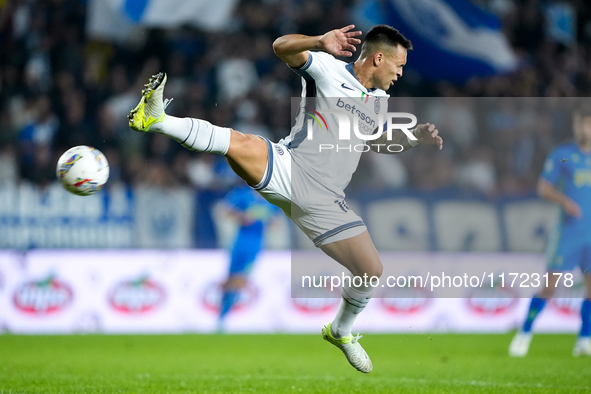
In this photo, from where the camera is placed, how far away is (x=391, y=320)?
11039 mm

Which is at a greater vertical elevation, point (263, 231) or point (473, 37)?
point (473, 37)

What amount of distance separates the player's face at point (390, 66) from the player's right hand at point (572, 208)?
4.09m

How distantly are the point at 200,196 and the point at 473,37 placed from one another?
260 inches

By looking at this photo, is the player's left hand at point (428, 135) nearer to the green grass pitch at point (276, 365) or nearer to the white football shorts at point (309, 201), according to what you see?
the white football shorts at point (309, 201)

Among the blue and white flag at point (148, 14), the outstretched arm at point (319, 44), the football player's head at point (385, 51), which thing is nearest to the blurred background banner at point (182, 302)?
the blue and white flag at point (148, 14)

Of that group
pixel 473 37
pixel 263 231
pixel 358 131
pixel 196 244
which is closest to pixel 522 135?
pixel 473 37

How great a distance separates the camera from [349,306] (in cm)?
558

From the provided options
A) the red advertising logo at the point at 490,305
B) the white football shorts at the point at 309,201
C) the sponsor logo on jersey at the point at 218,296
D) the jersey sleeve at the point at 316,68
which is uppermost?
the jersey sleeve at the point at 316,68

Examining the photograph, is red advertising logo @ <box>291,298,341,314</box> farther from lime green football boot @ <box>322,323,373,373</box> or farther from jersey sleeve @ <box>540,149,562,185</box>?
lime green football boot @ <box>322,323,373,373</box>

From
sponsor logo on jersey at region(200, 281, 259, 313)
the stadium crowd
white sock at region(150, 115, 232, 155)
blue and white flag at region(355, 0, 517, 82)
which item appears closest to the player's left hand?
white sock at region(150, 115, 232, 155)

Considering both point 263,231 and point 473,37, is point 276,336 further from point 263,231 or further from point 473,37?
point 473,37

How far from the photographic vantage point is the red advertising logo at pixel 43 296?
10.3 meters

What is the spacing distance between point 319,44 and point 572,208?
16.6 ft

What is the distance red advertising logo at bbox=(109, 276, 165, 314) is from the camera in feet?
34.4
